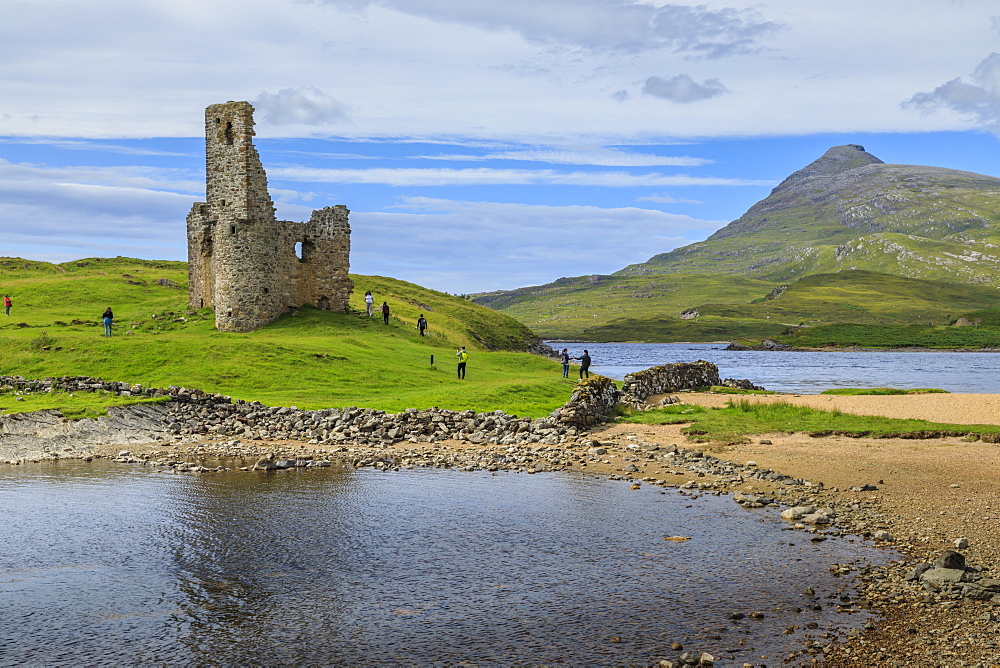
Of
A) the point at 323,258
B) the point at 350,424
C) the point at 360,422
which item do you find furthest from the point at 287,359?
the point at 323,258

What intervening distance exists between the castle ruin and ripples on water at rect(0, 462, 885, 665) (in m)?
32.9

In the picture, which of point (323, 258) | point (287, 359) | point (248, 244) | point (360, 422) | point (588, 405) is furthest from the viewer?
point (323, 258)

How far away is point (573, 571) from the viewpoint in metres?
16.1

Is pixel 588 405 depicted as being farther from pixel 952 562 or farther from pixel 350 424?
pixel 952 562

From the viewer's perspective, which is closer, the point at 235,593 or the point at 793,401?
the point at 235,593

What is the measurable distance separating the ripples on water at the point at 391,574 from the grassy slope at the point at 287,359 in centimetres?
1508

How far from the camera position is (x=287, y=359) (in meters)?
45.9

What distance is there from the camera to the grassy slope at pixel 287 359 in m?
40.8

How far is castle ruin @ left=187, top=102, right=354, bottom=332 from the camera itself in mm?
55688

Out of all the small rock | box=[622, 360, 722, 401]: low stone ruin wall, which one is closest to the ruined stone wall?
box=[622, 360, 722, 401]: low stone ruin wall

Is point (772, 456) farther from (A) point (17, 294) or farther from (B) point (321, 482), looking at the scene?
(A) point (17, 294)

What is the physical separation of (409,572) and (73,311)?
62332 mm

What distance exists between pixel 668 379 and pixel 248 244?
95.5 ft

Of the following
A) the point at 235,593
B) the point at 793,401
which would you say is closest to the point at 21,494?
the point at 235,593
